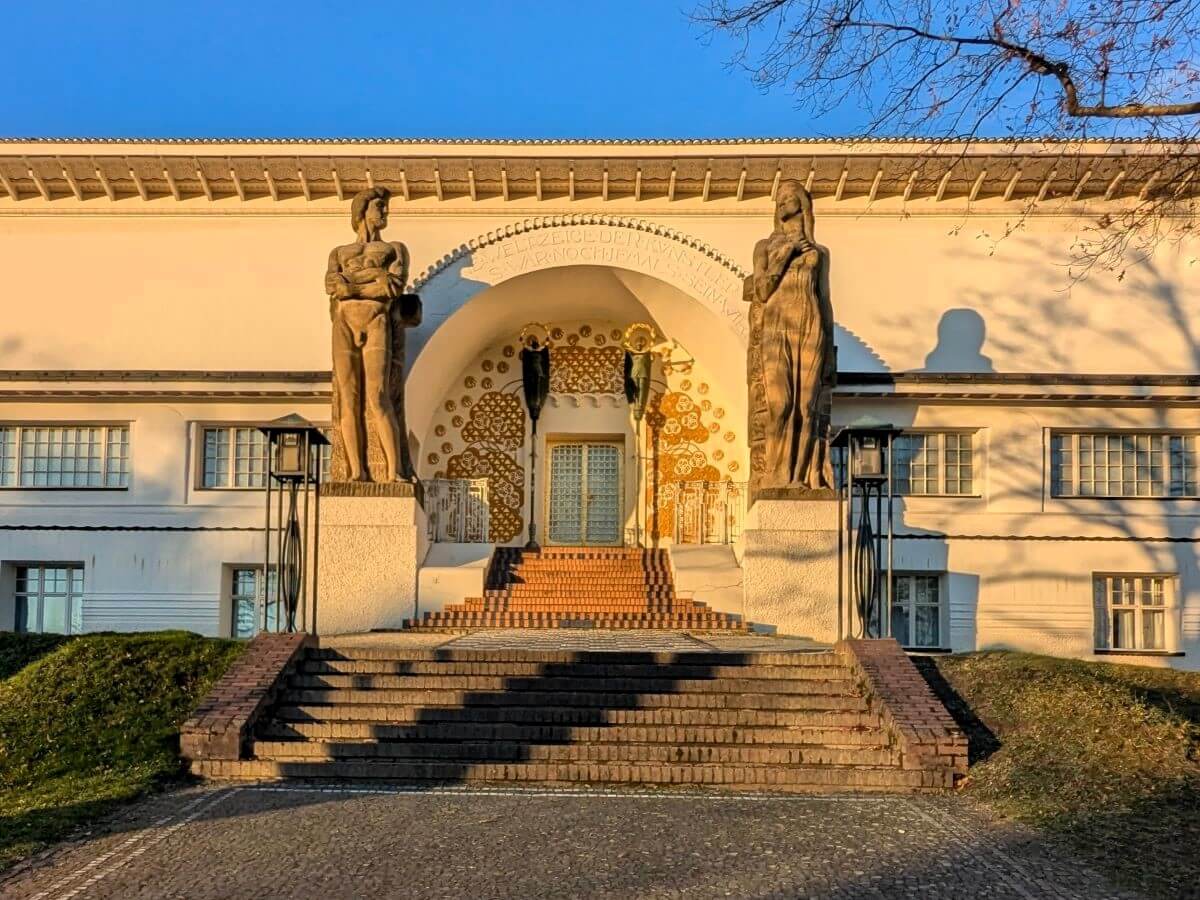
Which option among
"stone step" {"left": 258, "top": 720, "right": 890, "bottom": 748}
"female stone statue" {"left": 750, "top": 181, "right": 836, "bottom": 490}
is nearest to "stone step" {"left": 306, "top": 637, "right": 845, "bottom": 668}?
"stone step" {"left": 258, "top": 720, "right": 890, "bottom": 748}

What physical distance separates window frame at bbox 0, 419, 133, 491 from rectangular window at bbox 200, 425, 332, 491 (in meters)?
1.07

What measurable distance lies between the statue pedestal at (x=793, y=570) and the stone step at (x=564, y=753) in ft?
16.0

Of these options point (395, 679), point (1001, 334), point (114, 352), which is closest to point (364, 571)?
point (395, 679)

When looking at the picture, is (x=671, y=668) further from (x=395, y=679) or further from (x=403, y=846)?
(x=403, y=846)

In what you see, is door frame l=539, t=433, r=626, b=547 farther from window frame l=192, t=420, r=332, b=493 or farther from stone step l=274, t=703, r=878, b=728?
stone step l=274, t=703, r=878, b=728

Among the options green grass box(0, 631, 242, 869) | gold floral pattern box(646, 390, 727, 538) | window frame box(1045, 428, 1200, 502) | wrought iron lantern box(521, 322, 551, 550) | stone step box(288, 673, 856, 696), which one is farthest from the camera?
wrought iron lantern box(521, 322, 551, 550)

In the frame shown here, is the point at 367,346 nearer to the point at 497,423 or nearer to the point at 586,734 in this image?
the point at 497,423

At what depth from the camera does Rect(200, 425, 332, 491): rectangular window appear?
1842 centimetres

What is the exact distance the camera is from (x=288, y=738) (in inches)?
395

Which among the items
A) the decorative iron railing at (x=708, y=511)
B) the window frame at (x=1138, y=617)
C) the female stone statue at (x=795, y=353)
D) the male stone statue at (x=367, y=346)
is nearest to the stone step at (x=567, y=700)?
the female stone statue at (x=795, y=353)

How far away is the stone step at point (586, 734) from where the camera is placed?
32.6ft

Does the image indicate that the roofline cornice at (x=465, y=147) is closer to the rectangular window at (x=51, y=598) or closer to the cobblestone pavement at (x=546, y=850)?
the rectangular window at (x=51, y=598)

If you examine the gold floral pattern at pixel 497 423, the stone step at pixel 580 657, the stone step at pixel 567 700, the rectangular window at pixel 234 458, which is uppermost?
the gold floral pattern at pixel 497 423

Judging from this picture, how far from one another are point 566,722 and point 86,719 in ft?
13.1
